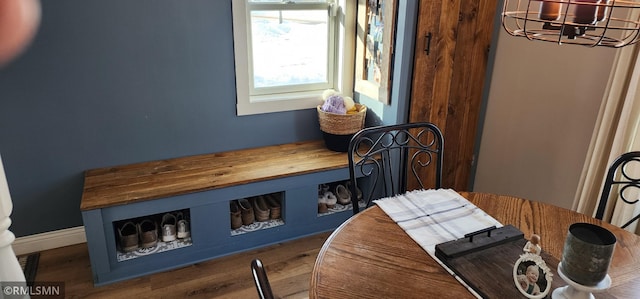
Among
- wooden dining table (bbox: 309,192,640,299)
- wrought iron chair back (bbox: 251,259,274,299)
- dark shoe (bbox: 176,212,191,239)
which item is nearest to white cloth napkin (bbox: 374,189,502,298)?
wooden dining table (bbox: 309,192,640,299)

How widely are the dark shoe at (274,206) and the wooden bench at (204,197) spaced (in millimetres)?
49

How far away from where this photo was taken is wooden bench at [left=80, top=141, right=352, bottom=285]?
2.17 meters

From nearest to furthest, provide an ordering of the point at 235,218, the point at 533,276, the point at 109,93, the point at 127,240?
the point at 533,276
the point at 127,240
the point at 109,93
the point at 235,218

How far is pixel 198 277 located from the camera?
2.29 m

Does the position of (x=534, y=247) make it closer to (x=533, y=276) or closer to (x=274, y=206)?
(x=533, y=276)

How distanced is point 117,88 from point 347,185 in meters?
1.47

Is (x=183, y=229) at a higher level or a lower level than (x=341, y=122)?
lower

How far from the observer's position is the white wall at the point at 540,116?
84.4 inches

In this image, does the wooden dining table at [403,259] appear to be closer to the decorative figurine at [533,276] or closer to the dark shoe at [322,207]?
the decorative figurine at [533,276]

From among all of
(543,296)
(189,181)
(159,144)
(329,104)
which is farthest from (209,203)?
(543,296)

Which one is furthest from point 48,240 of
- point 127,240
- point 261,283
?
point 261,283

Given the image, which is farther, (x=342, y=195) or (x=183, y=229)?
(x=342, y=195)

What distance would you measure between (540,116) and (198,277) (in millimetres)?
2007

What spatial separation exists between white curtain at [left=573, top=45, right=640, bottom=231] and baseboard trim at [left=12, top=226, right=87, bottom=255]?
268 cm
